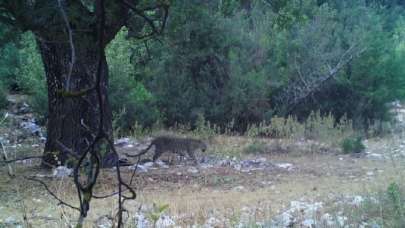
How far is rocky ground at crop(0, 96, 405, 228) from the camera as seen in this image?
546 cm

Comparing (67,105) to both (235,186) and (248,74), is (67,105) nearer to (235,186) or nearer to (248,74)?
(235,186)

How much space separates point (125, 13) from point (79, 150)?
2241mm

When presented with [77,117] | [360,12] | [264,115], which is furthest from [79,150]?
[360,12]

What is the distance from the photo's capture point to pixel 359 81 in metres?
17.1

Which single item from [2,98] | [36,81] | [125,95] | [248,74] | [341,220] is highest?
[248,74]

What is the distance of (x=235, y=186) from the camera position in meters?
9.17

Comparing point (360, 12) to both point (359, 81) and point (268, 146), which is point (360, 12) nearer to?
point (359, 81)

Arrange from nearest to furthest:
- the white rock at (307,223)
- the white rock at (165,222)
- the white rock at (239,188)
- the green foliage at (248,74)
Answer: the white rock at (307,223) → the white rock at (165,222) → the white rock at (239,188) → the green foliage at (248,74)

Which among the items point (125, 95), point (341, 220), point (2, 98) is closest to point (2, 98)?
point (2, 98)

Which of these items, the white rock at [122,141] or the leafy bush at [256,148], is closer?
the leafy bush at [256,148]

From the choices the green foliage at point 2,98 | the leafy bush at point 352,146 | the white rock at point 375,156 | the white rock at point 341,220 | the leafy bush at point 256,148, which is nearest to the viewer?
the white rock at point 341,220

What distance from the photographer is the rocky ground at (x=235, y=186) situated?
5461 millimetres

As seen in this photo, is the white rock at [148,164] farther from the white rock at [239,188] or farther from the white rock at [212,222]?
the white rock at [212,222]

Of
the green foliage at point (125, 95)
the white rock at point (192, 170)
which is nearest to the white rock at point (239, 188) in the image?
the white rock at point (192, 170)
